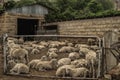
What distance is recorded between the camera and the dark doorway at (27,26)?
95.2ft

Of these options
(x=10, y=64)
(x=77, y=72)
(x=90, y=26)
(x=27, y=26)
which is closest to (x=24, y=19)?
(x=27, y=26)

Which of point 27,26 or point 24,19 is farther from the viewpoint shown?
point 27,26

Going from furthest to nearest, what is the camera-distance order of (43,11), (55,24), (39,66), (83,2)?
(83,2)
(43,11)
(55,24)
(39,66)

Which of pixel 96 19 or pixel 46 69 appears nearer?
pixel 46 69

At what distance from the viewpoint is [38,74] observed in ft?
34.0

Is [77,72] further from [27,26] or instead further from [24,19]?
[27,26]

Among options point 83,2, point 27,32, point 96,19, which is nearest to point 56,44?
point 96,19

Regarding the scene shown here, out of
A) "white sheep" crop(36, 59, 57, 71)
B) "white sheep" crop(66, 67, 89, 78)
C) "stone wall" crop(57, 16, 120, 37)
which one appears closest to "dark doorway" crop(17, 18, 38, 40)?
"stone wall" crop(57, 16, 120, 37)

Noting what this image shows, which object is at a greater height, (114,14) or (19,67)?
(114,14)

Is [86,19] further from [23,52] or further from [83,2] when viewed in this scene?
[83,2]

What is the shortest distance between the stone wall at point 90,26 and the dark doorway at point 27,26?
4.27 m

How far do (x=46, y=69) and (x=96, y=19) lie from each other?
10601 mm

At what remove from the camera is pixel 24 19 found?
2853 cm

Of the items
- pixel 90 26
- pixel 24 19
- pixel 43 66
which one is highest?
pixel 24 19
